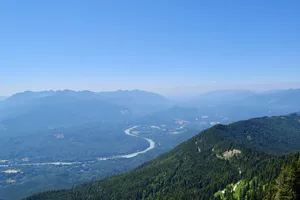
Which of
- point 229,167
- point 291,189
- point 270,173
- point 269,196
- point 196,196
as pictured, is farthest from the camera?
point 229,167

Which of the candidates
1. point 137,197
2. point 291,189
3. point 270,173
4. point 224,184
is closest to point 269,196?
point 291,189

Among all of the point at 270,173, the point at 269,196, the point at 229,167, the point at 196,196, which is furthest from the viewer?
the point at 229,167

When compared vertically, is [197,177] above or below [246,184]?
below

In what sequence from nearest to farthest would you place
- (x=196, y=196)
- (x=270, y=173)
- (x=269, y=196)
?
1. (x=269, y=196)
2. (x=270, y=173)
3. (x=196, y=196)

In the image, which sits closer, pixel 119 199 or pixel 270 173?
pixel 270 173

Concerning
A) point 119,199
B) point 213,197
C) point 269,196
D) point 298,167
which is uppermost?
point 298,167

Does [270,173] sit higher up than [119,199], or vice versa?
[270,173]

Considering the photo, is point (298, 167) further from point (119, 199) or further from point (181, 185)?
point (119, 199)

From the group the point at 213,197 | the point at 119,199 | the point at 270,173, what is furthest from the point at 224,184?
the point at 119,199

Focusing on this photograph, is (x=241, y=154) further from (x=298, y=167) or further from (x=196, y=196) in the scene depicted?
(x=298, y=167)
